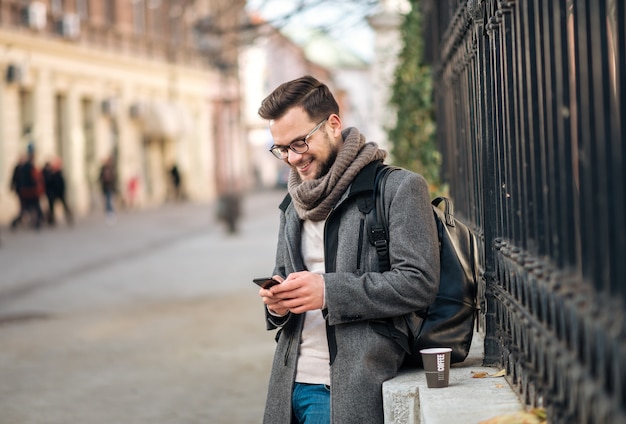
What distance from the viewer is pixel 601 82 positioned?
7.04 ft

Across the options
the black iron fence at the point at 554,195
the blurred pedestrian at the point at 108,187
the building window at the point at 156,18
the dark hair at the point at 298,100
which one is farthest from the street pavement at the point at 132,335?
the building window at the point at 156,18

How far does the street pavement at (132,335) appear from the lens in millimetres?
7284

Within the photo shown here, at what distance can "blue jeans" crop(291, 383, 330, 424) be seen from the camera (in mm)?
3578

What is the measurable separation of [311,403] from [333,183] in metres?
0.67

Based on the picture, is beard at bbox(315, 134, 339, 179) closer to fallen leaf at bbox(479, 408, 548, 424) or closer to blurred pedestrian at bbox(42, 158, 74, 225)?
fallen leaf at bbox(479, 408, 548, 424)

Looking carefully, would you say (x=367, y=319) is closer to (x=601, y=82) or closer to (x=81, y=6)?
(x=601, y=82)

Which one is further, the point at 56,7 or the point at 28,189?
the point at 56,7

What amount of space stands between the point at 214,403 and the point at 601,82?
17.7ft

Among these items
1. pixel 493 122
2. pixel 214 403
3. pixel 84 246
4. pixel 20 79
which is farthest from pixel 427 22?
pixel 20 79

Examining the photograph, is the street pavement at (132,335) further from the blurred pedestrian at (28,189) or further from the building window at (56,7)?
the building window at (56,7)

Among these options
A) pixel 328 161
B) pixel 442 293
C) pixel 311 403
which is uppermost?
pixel 328 161

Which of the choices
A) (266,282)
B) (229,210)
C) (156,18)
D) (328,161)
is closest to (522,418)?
(266,282)

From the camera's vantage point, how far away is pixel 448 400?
3350 mm

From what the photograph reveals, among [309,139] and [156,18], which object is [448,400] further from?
[156,18]
